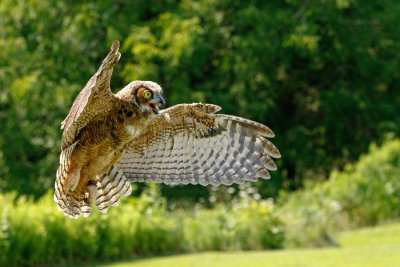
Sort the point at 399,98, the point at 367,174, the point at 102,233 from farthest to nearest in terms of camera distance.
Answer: the point at 399,98
the point at 367,174
the point at 102,233

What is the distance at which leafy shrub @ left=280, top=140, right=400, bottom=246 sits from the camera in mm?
11688

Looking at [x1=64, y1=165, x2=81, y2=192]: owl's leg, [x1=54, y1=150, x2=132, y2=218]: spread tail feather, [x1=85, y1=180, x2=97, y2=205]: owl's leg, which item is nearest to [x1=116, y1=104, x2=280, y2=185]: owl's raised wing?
[x1=54, y1=150, x2=132, y2=218]: spread tail feather

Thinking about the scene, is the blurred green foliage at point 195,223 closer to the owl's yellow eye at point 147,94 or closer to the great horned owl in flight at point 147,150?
the great horned owl in flight at point 147,150

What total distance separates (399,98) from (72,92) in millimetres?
10946

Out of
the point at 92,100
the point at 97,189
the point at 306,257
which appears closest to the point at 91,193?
the point at 97,189

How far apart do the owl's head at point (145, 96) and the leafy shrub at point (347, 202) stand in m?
7.18

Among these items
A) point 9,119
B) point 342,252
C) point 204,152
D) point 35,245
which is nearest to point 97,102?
point 204,152

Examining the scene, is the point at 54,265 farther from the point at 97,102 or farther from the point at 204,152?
the point at 97,102

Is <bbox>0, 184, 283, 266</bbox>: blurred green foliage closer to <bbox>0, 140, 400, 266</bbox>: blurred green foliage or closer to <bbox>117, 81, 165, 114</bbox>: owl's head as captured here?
<bbox>0, 140, 400, 266</bbox>: blurred green foliage

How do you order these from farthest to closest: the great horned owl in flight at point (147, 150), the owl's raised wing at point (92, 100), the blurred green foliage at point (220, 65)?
the blurred green foliage at point (220, 65) < the great horned owl in flight at point (147, 150) < the owl's raised wing at point (92, 100)

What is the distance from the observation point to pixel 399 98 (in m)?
22.1

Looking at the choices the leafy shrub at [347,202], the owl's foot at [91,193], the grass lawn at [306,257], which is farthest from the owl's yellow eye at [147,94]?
the leafy shrub at [347,202]

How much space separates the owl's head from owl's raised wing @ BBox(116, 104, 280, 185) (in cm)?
74

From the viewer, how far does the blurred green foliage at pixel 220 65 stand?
17.3 metres
